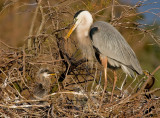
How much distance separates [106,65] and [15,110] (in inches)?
60.2

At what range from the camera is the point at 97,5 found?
163 inches

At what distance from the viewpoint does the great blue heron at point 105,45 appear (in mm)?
4234

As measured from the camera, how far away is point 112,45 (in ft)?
14.2

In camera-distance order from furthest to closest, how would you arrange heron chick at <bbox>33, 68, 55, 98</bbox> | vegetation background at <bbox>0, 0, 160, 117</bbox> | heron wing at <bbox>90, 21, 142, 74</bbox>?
heron wing at <bbox>90, 21, 142, 74</bbox>
heron chick at <bbox>33, 68, 55, 98</bbox>
vegetation background at <bbox>0, 0, 160, 117</bbox>

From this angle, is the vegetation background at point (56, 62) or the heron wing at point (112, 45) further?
the heron wing at point (112, 45)

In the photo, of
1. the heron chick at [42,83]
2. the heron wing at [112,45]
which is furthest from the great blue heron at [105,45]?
the heron chick at [42,83]

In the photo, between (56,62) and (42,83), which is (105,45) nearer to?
(56,62)

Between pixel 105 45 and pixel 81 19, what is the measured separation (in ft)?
1.51

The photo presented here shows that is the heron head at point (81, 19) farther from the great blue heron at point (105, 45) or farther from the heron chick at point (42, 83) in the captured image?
the heron chick at point (42, 83)

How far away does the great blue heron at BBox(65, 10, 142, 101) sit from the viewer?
423cm

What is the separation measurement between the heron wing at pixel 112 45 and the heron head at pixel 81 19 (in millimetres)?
92

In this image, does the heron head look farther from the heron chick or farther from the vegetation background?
the heron chick

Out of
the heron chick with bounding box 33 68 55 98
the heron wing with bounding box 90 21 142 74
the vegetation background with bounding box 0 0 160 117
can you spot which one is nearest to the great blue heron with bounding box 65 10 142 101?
the heron wing with bounding box 90 21 142 74

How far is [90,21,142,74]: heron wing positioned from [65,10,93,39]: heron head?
9cm
